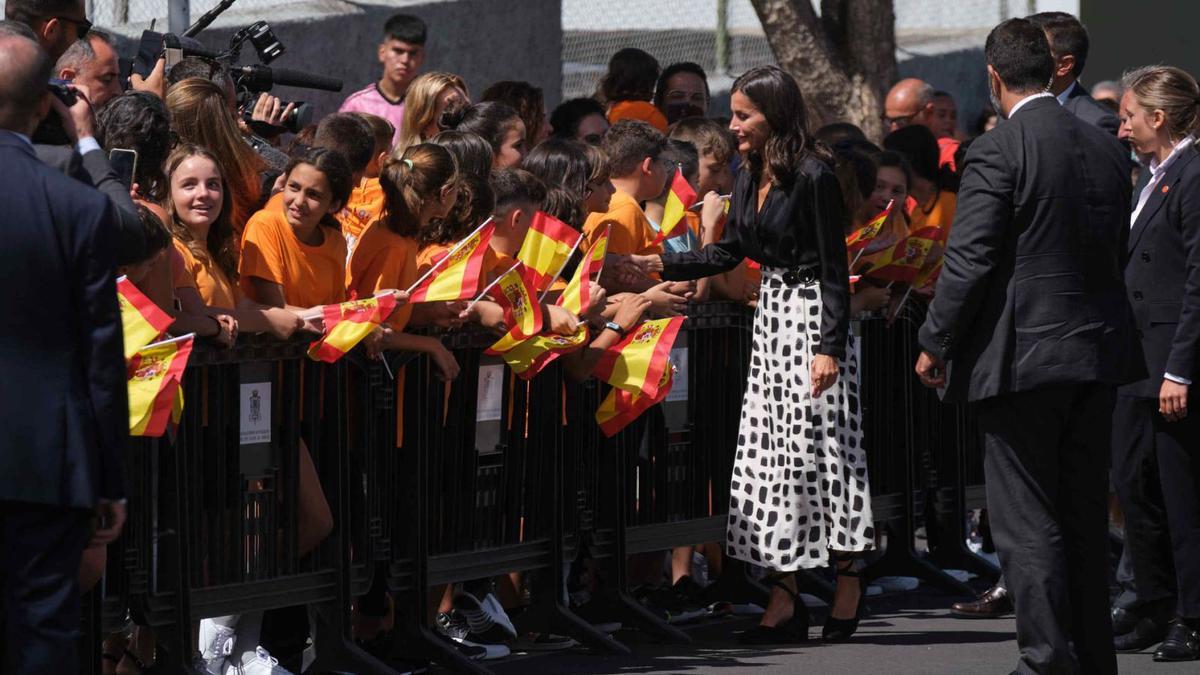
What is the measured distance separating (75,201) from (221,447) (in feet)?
6.32

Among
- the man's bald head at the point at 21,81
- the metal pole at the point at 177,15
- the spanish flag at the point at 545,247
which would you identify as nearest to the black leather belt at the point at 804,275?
the spanish flag at the point at 545,247

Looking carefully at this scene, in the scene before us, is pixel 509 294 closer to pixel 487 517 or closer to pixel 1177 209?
pixel 487 517

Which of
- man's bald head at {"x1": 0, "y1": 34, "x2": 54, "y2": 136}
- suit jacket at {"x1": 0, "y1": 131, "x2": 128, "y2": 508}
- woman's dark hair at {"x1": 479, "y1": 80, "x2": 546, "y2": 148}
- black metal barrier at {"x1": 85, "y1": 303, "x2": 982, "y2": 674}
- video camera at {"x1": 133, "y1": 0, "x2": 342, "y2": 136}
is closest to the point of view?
suit jacket at {"x1": 0, "y1": 131, "x2": 128, "y2": 508}

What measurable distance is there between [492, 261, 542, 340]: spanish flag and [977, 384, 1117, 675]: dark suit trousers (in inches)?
64.2

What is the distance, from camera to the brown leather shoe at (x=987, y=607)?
9062 millimetres

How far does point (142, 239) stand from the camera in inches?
214

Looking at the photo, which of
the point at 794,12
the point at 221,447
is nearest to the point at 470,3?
the point at 794,12

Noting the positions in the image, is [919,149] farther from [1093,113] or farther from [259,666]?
[259,666]

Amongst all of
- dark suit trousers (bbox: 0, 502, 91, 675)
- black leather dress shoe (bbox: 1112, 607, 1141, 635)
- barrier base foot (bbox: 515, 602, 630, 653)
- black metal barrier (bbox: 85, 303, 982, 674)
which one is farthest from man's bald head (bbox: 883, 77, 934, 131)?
dark suit trousers (bbox: 0, 502, 91, 675)

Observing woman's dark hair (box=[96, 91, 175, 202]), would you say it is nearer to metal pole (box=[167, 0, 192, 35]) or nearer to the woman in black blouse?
the woman in black blouse

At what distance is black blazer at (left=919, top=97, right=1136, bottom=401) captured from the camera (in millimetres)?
6793

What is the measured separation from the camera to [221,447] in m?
6.79

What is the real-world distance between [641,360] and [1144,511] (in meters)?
Answer: 2.13

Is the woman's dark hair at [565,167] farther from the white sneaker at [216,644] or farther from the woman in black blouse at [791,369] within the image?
the white sneaker at [216,644]
